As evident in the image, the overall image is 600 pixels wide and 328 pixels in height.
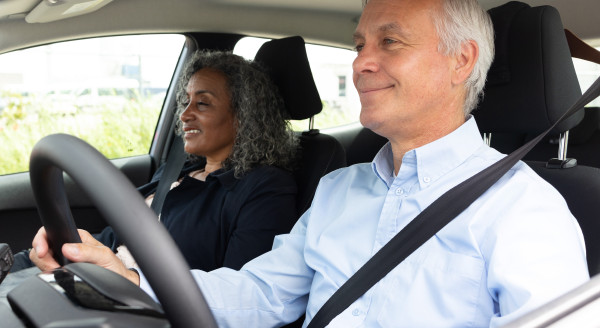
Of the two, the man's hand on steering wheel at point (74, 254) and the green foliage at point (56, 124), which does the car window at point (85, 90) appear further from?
the man's hand on steering wheel at point (74, 254)

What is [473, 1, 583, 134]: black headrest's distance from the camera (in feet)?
4.75

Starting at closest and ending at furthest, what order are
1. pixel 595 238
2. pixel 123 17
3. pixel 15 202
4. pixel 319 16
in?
pixel 595 238 < pixel 123 17 < pixel 15 202 < pixel 319 16

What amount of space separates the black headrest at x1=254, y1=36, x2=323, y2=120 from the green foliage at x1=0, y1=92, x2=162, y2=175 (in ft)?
2.29

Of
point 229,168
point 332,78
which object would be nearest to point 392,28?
point 229,168

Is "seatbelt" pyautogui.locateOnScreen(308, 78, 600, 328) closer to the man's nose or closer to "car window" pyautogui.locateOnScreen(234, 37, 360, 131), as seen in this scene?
the man's nose

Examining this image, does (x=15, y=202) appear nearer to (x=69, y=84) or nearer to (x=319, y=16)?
(x=69, y=84)

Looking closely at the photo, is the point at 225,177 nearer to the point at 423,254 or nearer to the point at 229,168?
the point at 229,168

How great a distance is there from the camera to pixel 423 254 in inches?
47.4

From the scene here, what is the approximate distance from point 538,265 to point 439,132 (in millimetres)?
434

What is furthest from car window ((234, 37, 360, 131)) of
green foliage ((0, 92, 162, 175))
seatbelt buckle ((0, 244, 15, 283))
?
seatbelt buckle ((0, 244, 15, 283))

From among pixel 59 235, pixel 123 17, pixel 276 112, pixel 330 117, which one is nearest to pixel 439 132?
pixel 59 235

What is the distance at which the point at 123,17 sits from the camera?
2.20 meters

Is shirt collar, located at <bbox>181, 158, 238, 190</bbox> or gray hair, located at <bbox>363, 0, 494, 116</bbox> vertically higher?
gray hair, located at <bbox>363, 0, 494, 116</bbox>

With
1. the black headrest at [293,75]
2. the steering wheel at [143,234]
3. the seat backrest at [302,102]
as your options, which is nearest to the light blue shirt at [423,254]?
the steering wheel at [143,234]
